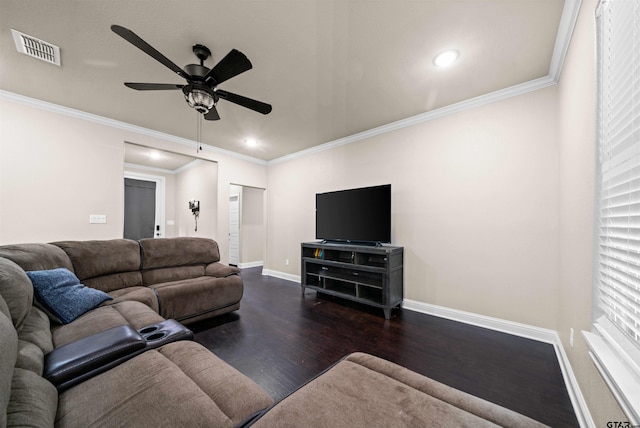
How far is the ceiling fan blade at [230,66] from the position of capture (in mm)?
1717

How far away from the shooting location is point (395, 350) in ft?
7.20

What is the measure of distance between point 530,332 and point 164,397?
→ 316cm

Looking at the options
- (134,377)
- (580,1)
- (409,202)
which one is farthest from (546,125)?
(134,377)

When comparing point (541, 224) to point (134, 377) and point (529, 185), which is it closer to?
point (529, 185)

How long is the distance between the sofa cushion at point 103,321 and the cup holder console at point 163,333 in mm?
112

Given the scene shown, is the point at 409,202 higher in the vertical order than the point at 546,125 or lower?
lower

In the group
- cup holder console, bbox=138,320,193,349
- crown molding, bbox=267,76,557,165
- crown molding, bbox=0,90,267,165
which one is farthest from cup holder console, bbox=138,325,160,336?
crown molding, bbox=267,76,557,165

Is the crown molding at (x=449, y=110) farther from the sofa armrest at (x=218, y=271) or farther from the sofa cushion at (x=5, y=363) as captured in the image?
the sofa cushion at (x=5, y=363)

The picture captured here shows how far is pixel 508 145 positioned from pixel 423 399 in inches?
112

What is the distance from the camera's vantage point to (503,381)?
1775mm

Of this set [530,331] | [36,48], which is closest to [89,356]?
[36,48]

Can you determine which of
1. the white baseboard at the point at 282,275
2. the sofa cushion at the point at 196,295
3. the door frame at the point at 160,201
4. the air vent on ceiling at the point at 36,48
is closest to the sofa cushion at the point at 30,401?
the sofa cushion at the point at 196,295

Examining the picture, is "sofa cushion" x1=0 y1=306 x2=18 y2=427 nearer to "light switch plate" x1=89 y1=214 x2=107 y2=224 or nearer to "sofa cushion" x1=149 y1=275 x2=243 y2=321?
"sofa cushion" x1=149 y1=275 x2=243 y2=321

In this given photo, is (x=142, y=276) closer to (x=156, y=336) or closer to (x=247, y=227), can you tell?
(x=156, y=336)
